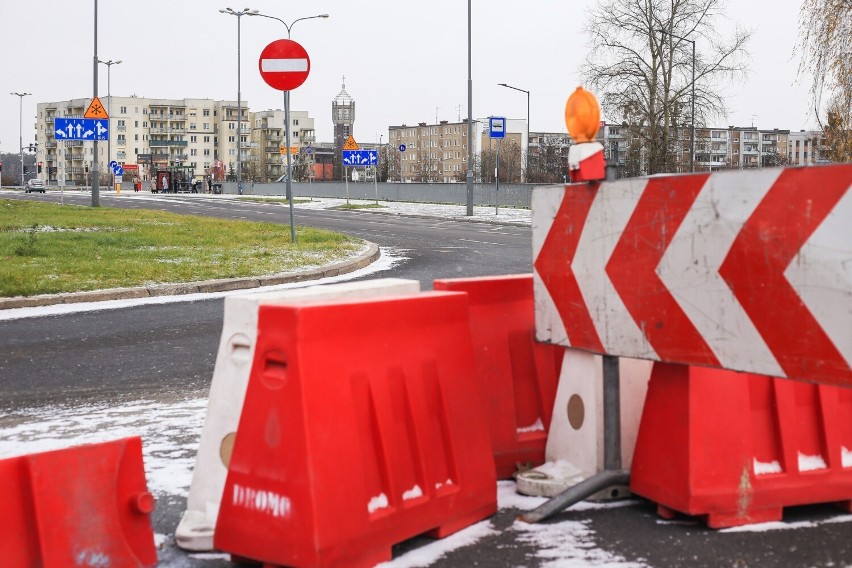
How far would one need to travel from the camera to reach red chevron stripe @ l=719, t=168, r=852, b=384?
307cm

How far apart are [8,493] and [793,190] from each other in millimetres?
2692

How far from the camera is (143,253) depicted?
15461 mm

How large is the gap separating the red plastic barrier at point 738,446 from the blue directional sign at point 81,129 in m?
30.5

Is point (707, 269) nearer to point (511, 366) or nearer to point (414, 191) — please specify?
point (511, 366)

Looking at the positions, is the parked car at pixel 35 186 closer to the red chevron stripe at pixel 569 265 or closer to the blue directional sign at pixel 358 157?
the blue directional sign at pixel 358 157

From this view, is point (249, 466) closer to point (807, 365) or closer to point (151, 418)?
point (807, 365)

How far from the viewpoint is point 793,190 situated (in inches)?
124

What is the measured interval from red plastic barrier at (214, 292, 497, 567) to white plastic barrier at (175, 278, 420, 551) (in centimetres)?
15

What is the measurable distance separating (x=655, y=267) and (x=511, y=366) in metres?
1.03

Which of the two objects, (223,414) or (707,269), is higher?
(707,269)

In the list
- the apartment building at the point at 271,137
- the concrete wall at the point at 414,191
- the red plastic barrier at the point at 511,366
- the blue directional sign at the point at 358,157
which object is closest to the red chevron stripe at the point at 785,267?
the red plastic barrier at the point at 511,366

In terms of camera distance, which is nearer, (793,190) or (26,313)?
(793,190)

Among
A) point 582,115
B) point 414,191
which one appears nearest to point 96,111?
point 414,191

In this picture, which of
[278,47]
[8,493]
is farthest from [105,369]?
[278,47]
